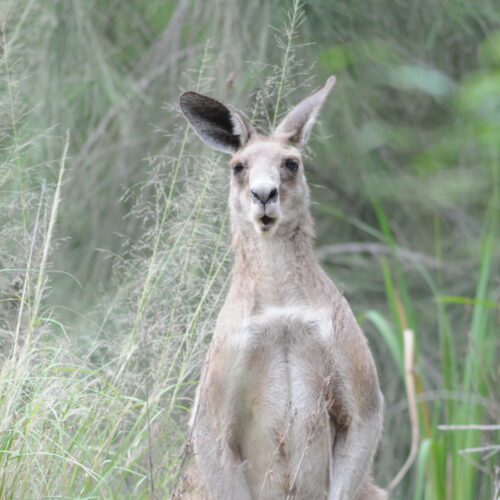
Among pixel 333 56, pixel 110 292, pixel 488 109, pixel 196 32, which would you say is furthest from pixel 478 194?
pixel 110 292

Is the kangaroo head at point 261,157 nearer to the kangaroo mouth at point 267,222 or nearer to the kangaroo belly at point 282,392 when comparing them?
the kangaroo mouth at point 267,222

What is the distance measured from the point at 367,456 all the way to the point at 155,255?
1060 millimetres

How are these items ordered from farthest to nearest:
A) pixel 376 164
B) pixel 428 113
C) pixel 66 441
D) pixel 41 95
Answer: pixel 428 113
pixel 376 164
pixel 41 95
pixel 66 441

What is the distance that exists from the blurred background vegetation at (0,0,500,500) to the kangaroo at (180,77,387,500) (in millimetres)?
192

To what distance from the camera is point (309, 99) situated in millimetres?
4184

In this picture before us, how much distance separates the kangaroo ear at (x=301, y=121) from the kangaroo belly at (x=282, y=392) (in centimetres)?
70

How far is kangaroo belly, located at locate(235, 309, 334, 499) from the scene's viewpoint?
3906 millimetres

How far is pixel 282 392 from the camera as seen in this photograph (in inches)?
156

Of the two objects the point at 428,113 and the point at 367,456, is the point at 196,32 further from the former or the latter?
the point at 367,456

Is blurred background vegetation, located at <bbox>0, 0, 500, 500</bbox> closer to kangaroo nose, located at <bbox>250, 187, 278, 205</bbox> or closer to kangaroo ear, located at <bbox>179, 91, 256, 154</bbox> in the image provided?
kangaroo ear, located at <bbox>179, 91, 256, 154</bbox>

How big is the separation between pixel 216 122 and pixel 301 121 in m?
0.32

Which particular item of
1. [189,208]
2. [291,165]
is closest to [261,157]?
[291,165]

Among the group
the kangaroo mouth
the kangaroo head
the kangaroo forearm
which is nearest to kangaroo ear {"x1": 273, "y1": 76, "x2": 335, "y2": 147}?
the kangaroo head

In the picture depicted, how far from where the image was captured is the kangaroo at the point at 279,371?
3.90 meters
